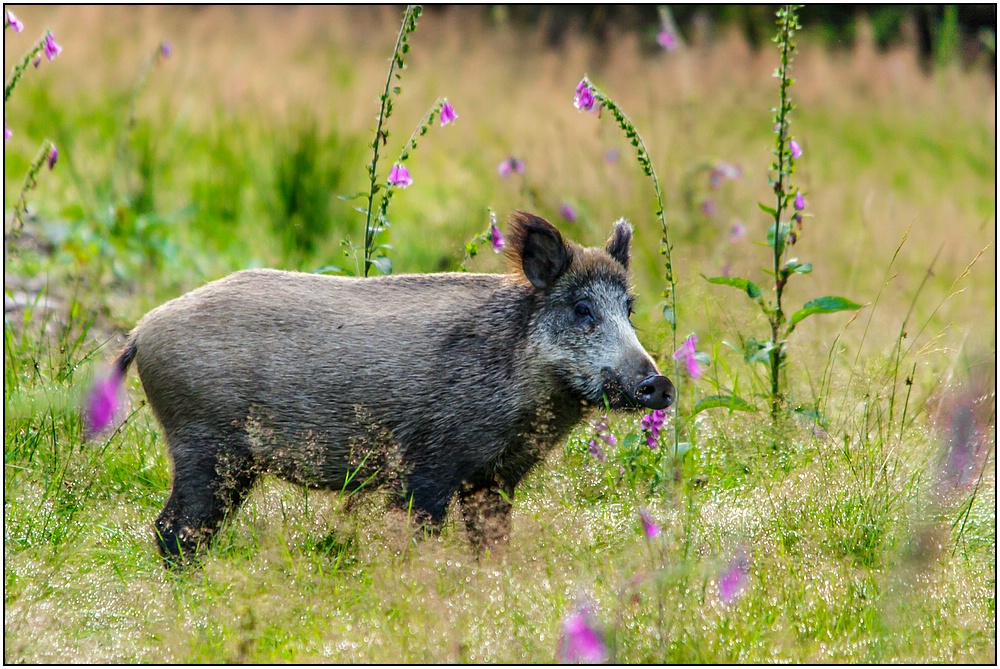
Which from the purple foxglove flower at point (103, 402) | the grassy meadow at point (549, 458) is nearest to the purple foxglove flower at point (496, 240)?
the grassy meadow at point (549, 458)

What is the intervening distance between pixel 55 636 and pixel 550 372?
152cm

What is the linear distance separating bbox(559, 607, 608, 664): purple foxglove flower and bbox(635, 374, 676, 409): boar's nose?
0.86 m

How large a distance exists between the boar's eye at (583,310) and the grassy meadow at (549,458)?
487 millimetres

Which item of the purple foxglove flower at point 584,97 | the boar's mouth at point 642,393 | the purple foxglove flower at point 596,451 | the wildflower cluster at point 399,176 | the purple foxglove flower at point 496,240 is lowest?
the purple foxglove flower at point 596,451

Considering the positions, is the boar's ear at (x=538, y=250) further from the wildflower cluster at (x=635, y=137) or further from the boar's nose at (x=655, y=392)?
the boar's nose at (x=655, y=392)

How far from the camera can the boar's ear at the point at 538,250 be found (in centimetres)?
343

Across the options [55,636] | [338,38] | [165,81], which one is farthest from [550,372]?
[338,38]

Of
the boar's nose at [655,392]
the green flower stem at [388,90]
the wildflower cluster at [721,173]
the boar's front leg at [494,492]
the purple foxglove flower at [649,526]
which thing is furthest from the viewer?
the wildflower cluster at [721,173]

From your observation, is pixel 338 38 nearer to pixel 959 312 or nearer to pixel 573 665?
pixel 959 312

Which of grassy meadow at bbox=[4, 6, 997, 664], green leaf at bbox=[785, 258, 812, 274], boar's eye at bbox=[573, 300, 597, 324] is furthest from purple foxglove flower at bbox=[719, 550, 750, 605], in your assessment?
green leaf at bbox=[785, 258, 812, 274]

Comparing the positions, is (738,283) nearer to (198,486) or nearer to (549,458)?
(549,458)

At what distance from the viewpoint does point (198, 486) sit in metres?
3.20

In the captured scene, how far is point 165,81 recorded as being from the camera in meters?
10.1

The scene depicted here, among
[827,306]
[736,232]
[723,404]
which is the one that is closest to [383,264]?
[723,404]
